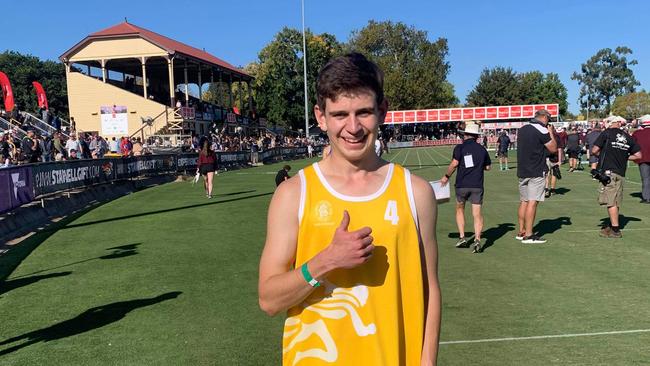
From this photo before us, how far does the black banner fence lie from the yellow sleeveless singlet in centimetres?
1125

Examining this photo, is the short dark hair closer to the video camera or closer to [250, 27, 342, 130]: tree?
the video camera

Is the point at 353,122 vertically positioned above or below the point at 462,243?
above

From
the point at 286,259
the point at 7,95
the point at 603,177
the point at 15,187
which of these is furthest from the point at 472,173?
the point at 7,95

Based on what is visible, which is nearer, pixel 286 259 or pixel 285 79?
pixel 286 259

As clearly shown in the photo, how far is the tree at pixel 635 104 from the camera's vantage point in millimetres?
124369

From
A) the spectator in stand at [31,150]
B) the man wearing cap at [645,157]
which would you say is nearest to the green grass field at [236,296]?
the man wearing cap at [645,157]

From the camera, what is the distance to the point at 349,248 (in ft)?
5.56

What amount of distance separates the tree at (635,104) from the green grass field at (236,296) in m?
132

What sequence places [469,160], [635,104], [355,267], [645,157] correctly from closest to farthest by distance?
[355,267]
[469,160]
[645,157]
[635,104]

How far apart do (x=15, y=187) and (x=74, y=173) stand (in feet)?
13.0

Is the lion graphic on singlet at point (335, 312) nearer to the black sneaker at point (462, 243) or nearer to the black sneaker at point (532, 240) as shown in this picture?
the black sneaker at point (462, 243)

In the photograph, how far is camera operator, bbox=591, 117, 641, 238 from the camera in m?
9.71

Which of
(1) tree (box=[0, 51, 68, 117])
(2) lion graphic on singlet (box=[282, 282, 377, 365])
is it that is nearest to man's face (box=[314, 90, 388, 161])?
(2) lion graphic on singlet (box=[282, 282, 377, 365])

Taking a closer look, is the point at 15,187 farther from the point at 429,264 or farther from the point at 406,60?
the point at 406,60
